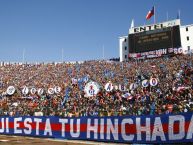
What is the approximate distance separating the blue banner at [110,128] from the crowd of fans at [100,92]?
0.62m

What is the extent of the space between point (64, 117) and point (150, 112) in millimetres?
6800

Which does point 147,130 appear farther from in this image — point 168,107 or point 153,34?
point 153,34

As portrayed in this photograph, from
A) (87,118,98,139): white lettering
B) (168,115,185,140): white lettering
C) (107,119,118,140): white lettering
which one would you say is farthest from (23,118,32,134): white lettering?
(168,115,185,140): white lettering

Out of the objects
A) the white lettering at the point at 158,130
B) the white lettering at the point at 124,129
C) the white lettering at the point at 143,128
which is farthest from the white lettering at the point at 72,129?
the white lettering at the point at 158,130

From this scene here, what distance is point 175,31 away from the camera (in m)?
60.5

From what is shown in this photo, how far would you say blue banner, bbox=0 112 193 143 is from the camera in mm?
19875

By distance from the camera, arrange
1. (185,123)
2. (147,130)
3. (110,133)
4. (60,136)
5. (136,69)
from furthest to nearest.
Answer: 1. (136,69)
2. (60,136)
3. (110,133)
4. (147,130)
5. (185,123)

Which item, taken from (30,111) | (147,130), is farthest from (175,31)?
(147,130)

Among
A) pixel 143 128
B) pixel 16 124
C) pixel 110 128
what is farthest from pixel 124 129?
pixel 16 124

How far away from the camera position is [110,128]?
23.0 m

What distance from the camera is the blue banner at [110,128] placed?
65.2 ft

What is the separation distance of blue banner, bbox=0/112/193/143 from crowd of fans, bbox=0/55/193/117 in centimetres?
62

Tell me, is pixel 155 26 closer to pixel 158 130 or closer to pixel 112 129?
pixel 112 129

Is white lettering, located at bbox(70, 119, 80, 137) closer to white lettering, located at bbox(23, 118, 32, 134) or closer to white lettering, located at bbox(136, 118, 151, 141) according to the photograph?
white lettering, located at bbox(23, 118, 32, 134)
